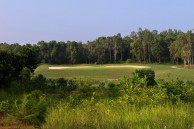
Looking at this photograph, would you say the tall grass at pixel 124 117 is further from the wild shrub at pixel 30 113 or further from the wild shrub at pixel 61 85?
the wild shrub at pixel 61 85

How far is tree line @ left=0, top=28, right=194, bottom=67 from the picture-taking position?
288 ft

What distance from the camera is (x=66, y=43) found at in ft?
330

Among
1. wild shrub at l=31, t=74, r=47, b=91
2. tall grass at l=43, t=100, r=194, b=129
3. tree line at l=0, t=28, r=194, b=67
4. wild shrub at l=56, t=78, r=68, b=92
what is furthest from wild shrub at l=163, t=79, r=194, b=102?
tree line at l=0, t=28, r=194, b=67

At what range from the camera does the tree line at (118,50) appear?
87.8 meters

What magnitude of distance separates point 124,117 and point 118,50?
90.7m

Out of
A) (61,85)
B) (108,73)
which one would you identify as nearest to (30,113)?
(61,85)

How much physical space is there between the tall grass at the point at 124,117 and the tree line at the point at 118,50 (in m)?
76.3

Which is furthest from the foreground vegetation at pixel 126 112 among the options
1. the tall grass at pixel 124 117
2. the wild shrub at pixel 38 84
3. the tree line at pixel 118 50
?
the tree line at pixel 118 50

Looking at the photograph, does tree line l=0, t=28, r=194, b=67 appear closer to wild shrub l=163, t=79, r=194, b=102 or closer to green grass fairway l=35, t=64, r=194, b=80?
green grass fairway l=35, t=64, r=194, b=80

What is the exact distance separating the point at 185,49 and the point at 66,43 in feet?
113

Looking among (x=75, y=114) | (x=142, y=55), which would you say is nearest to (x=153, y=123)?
(x=75, y=114)

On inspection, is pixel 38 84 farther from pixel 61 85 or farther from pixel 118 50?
pixel 118 50

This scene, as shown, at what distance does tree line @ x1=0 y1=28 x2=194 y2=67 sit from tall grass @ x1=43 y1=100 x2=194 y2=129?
250 feet

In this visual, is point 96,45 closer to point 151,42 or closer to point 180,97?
point 151,42
